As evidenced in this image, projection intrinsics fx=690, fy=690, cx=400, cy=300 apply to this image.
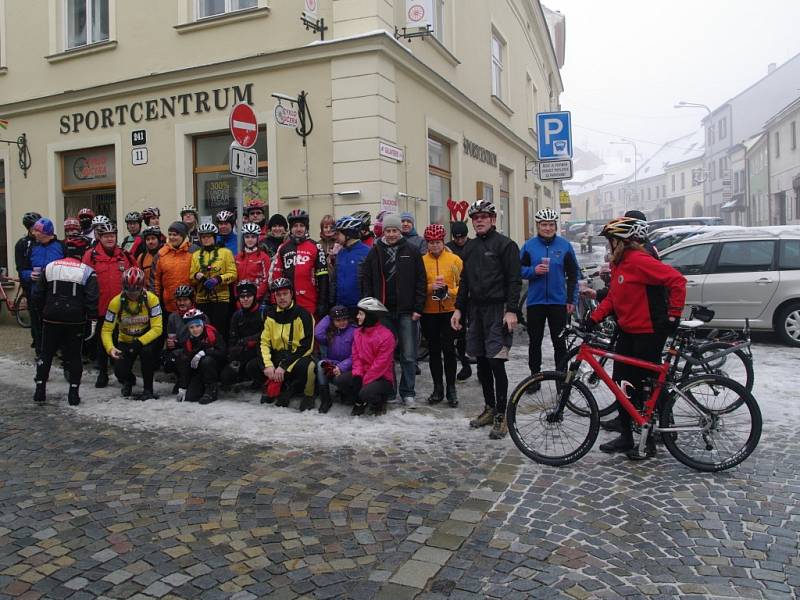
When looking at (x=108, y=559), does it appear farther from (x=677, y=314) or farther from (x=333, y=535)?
(x=677, y=314)

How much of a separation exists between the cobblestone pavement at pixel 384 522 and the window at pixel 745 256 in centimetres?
501

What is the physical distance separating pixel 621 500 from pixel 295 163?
7455 mm

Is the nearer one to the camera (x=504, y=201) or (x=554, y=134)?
(x=554, y=134)

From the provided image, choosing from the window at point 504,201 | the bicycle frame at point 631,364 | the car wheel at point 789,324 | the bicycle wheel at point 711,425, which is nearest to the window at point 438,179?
the window at point 504,201

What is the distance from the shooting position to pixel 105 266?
7984mm

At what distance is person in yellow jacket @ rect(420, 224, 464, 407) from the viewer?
698 cm

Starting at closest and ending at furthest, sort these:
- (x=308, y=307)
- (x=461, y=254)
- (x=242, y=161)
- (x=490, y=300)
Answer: (x=490, y=300), (x=308, y=307), (x=242, y=161), (x=461, y=254)

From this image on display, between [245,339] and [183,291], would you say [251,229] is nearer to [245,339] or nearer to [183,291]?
[183,291]

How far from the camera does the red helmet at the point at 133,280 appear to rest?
734 cm

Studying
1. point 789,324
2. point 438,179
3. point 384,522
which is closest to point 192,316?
point 384,522

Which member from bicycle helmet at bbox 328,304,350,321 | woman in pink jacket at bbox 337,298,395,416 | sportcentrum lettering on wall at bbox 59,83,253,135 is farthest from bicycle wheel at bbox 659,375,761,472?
sportcentrum lettering on wall at bbox 59,83,253,135

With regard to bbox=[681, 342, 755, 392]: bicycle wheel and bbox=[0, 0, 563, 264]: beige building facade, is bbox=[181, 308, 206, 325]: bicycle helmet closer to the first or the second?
bbox=[0, 0, 563, 264]: beige building facade

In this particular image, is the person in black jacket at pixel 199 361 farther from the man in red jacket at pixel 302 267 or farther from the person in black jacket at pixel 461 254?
the person in black jacket at pixel 461 254

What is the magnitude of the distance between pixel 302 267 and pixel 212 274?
117 centimetres
